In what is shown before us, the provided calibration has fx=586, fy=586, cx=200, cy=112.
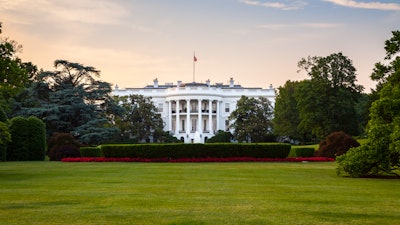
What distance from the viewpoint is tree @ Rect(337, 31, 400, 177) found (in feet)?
70.4

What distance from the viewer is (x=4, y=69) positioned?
2273 centimetres

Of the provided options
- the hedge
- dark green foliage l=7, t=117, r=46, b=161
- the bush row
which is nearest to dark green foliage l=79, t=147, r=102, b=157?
the bush row

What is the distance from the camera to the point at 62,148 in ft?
135

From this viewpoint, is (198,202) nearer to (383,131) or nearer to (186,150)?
(383,131)

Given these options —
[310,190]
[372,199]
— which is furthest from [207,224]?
[310,190]

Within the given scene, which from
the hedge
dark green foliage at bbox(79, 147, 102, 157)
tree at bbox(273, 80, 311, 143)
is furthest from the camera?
tree at bbox(273, 80, 311, 143)

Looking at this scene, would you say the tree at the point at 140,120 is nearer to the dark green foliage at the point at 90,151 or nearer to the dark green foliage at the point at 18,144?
the dark green foliage at the point at 18,144

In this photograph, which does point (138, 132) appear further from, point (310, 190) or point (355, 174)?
point (310, 190)

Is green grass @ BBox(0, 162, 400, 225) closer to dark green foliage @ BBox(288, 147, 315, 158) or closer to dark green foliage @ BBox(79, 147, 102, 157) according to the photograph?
dark green foliage @ BBox(79, 147, 102, 157)

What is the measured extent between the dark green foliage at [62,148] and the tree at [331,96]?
24.1 metres

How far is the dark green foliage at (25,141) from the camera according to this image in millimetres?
40938

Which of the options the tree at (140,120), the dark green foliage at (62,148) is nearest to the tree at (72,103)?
the dark green foliage at (62,148)

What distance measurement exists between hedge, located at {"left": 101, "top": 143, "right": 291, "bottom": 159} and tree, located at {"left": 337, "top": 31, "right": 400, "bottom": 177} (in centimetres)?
1570

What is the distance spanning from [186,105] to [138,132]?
26339 mm
